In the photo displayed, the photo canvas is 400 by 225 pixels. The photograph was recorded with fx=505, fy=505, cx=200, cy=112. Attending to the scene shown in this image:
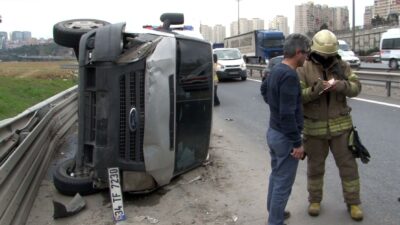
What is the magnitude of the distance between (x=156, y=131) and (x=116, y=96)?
52cm

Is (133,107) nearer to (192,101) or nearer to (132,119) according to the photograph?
(132,119)

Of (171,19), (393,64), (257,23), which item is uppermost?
(257,23)

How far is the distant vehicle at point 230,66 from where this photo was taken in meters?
25.0

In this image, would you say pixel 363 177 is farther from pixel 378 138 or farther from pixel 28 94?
pixel 28 94

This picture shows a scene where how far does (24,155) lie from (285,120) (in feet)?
8.84

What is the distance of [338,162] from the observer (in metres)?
4.66

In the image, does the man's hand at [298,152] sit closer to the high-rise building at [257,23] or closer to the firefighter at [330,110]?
the firefighter at [330,110]

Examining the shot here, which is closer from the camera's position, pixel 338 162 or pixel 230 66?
pixel 338 162

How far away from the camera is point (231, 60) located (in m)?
25.7

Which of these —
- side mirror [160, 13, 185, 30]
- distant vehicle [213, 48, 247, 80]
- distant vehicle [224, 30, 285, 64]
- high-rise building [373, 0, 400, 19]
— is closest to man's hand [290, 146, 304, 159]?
side mirror [160, 13, 185, 30]

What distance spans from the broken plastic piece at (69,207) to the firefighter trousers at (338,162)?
7.66 feet

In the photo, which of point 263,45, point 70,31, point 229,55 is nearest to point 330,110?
point 70,31

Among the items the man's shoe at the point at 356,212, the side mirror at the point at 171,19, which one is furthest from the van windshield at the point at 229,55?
the man's shoe at the point at 356,212

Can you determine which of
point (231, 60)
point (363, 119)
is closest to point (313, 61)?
point (363, 119)
